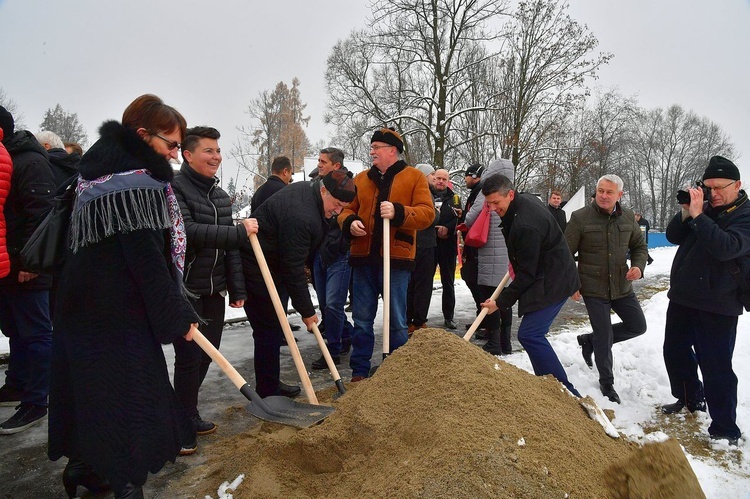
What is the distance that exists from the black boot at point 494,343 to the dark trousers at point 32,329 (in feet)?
14.0

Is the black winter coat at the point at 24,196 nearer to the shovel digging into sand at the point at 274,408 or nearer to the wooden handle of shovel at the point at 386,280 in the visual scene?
the shovel digging into sand at the point at 274,408

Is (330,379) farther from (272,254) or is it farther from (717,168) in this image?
(717,168)

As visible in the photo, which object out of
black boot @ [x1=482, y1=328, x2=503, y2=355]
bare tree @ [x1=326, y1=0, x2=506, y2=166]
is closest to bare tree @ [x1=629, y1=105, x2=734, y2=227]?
bare tree @ [x1=326, y1=0, x2=506, y2=166]

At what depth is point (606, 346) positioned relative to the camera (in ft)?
14.1

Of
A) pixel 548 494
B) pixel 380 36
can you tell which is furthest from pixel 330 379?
pixel 380 36

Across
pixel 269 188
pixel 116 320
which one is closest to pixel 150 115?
pixel 116 320

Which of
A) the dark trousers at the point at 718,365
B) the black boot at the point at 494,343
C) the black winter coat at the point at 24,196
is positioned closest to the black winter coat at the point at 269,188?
the black winter coat at the point at 24,196

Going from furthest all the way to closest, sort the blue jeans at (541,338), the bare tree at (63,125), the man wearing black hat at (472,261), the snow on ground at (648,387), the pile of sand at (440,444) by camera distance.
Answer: the bare tree at (63,125), the man wearing black hat at (472,261), the blue jeans at (541,338), the snow on ground at (648,387), the pile of sand at (440,444)

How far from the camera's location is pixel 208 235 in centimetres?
316

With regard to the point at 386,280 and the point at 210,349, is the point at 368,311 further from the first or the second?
the point at 210,349

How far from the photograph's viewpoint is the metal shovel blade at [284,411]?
2.88 metres

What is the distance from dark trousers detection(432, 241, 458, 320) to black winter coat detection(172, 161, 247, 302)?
12.7 ft

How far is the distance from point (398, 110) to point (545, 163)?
712 cm

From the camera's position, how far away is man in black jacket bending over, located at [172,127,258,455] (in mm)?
3205
